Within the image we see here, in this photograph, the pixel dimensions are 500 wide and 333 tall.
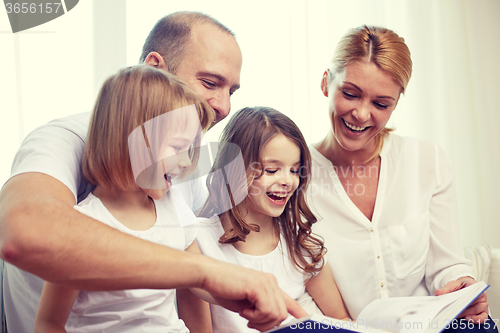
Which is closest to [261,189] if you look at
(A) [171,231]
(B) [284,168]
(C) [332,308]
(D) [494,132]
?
(B) [284,168]

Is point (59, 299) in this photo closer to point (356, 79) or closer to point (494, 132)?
point (356, 79)

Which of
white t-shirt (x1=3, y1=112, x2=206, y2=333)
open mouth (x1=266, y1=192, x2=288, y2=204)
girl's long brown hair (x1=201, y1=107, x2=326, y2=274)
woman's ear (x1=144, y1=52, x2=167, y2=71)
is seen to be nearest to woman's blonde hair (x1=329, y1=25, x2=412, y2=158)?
girl's long brown hair (x1=201, y1=107, x2=326, y2=274)

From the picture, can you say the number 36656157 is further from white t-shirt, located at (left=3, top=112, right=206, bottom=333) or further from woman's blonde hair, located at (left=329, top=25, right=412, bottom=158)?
woman's blonde hair, located at (left=329, top=25, right=412, bottom=158)

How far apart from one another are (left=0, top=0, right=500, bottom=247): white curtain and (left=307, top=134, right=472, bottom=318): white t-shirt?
2.12 ft

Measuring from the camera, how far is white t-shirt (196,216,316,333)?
1067 mm

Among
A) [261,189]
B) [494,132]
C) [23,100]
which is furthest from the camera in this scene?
[494,132]

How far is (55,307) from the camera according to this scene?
27.6 inches

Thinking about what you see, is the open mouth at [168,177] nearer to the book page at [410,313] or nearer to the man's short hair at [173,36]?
the man's short hair at [173,36]

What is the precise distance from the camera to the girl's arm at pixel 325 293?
120 cm

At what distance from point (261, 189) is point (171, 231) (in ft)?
1.00

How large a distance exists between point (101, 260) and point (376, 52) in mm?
1051

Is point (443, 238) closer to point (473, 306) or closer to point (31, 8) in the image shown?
point (473, 306)

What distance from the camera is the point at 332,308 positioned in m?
1.21

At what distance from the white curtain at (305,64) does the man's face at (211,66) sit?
0.25 metres
